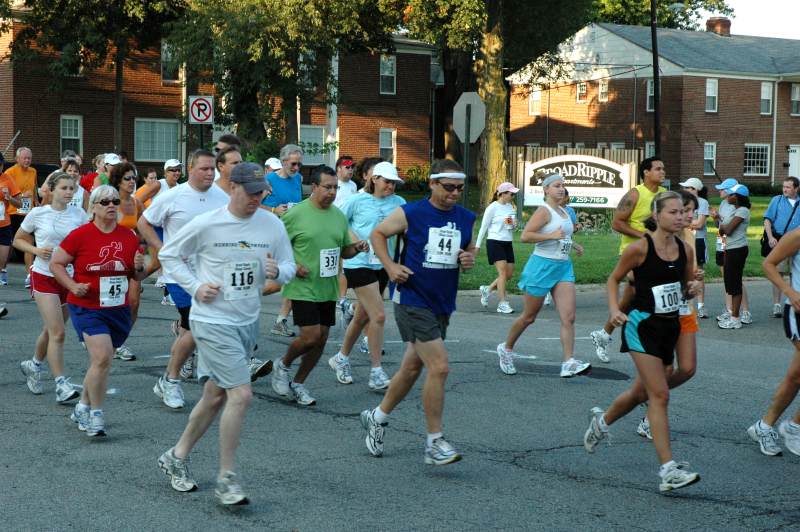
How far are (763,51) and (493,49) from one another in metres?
31.0

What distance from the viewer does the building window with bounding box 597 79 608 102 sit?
5853 cm

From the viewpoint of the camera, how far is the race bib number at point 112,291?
25.9 ft

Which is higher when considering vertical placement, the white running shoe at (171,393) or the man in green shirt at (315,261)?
the man in green shirt at (315,261)

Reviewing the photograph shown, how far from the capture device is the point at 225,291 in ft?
20.7

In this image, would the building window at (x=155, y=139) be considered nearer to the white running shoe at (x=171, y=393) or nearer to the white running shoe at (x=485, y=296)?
the white running shoe at (x=485, y=296)

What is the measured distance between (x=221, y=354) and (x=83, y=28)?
112 ft

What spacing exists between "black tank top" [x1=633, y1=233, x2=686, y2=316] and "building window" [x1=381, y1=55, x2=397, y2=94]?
4543cm

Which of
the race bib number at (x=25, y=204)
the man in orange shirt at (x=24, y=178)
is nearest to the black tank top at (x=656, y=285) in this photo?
the race bib number at (x=25, y=204)

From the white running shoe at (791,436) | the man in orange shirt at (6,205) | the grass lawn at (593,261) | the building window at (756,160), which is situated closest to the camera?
the white running shoe at (791,436)

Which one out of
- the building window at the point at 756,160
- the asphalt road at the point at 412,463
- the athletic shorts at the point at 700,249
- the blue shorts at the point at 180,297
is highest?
the building window at the point at 756,160

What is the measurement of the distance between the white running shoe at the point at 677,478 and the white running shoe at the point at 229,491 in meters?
2.39

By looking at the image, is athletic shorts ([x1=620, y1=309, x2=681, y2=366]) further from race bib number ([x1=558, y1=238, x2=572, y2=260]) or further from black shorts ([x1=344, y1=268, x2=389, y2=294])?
race bib number ([x1=558, y1=238, x2=572, y2=260])

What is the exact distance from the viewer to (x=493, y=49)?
114 feet

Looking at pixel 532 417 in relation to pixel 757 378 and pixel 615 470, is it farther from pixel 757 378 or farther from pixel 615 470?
pixel 757 378
